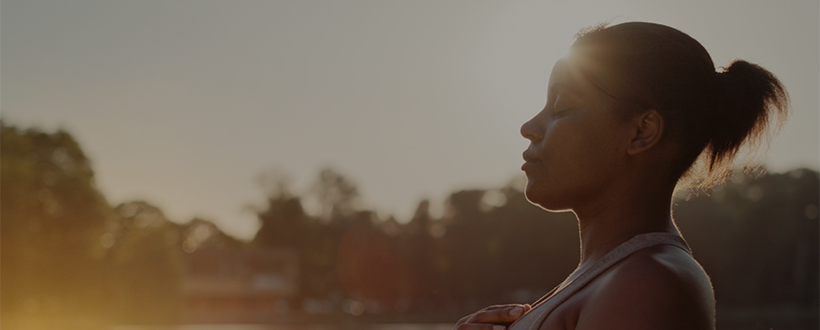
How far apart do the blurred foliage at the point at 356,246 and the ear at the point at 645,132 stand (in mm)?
29237

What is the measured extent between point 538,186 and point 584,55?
0.30 meters

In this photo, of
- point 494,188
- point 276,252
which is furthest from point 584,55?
point 276,252

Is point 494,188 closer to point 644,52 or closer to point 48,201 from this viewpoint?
point 48,201

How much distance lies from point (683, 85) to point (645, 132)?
119 mm

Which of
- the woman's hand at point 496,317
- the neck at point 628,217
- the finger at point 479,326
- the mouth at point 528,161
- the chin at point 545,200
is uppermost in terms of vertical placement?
the mouth at point 528,161

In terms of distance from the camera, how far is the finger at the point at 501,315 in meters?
1.71

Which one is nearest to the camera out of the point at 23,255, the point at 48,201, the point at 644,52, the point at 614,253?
the point at 614,253

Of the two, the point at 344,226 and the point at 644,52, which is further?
the point at 344,226

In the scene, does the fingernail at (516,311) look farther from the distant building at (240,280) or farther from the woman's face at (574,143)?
the distant building at (240,280)

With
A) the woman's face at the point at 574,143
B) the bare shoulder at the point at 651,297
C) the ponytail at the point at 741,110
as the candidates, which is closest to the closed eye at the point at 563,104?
the woman's face at the point at 574,143

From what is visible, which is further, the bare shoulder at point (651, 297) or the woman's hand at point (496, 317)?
the woman's hand at point (496, 317)

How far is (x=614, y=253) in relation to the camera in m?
1.47

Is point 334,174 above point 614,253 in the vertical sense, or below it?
above

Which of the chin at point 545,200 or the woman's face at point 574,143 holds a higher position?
the woman's face at point 574,143
